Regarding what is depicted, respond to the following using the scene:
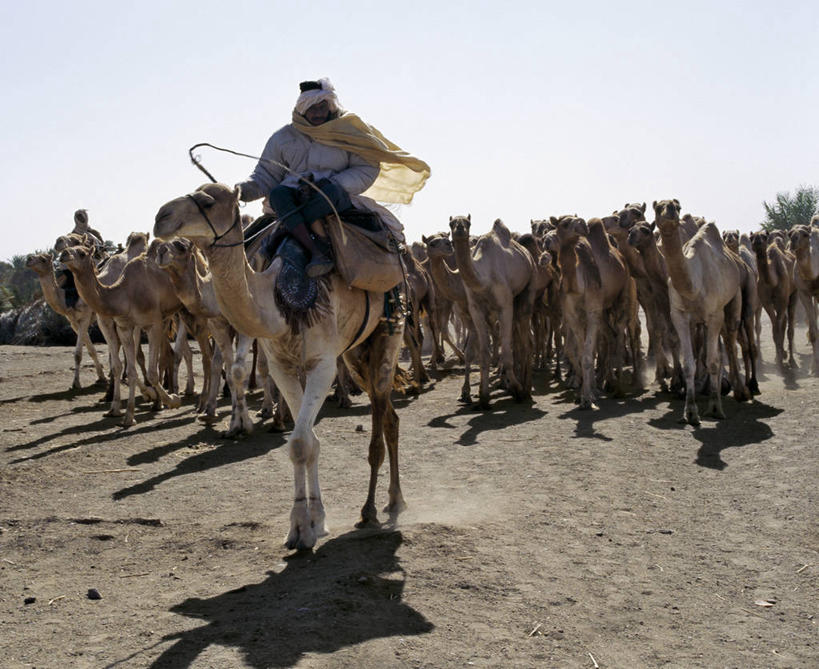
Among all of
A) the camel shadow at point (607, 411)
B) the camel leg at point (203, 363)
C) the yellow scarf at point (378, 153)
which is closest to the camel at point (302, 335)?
the yellow scarf at point (378, 153)

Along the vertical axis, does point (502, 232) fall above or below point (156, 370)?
above

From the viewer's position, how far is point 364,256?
671 cm

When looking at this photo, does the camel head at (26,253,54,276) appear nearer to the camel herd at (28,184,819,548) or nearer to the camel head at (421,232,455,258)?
the camel herd at (28,184,819,548)

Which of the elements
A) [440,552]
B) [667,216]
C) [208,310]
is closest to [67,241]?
[208,310]

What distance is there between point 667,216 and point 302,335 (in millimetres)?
5659

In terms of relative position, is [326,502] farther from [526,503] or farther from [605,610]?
[605,610]

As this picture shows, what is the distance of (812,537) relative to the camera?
6.70 m

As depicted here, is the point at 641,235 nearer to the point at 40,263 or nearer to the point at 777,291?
the point at 777,291

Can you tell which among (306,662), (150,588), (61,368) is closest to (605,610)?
(306,662)

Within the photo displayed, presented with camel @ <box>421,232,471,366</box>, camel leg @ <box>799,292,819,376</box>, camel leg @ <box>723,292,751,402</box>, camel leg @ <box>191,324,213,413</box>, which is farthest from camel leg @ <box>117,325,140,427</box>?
camel leg @ <box>799,292,819,376</box>

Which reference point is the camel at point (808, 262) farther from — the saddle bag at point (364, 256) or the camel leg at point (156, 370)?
the saddle bag at point (364, 256)

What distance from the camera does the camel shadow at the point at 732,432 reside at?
9521mm

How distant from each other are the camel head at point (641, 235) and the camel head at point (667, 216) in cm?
122

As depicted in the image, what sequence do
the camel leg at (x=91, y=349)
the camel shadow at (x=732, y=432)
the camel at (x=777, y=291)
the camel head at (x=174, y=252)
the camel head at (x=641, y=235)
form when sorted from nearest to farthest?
1. the camel shadow at (x=732, y=432)
2. the camel head at (x=174, y=252)
3. the camel head at (x=641, y=235)
4. the camel at (x=777, y=291)
5. the camel leg at (x=91, y=349)
